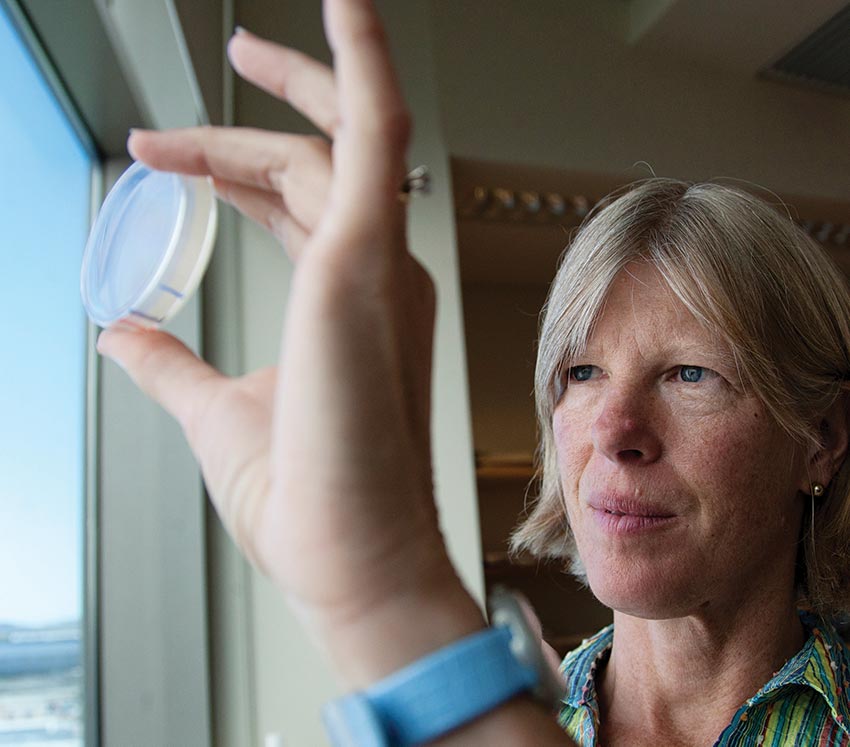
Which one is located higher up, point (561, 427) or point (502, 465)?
point (502, 465)

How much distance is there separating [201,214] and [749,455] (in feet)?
1.97

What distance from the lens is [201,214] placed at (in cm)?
71

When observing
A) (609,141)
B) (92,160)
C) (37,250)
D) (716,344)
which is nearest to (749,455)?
(716,344)

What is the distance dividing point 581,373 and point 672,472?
0.17 m

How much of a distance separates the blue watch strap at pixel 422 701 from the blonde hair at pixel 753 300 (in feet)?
Result: 1.93

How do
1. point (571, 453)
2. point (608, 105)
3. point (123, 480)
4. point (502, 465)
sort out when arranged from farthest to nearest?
point (502, 465) < point (608, 105) < point (123, 480) < point (571, 453)

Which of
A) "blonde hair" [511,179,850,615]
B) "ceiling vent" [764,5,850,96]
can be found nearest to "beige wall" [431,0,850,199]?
"ceiling vent" [764,5,850,96]

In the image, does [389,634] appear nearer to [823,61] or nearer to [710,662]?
[710,662]

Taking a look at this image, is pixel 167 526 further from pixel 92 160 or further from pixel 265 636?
pixel 92 160

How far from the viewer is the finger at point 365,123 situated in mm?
444

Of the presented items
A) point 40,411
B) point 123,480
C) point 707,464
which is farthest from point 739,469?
point 123,480

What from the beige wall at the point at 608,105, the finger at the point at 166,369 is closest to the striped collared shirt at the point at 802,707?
the finger at the point at 166,369

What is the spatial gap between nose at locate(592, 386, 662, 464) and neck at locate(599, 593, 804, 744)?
0.18 meters

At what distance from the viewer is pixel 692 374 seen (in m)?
0.93
